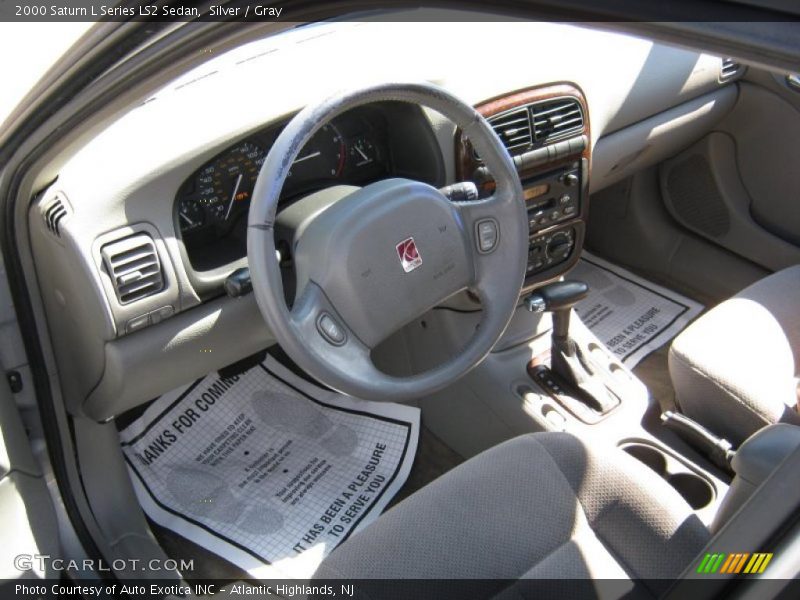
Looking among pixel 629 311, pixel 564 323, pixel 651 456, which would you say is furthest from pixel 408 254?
pixel 629 311

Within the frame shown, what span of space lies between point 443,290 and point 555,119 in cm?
54

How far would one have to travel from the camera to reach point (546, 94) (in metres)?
1.63

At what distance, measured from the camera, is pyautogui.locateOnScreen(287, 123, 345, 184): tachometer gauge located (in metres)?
1.48

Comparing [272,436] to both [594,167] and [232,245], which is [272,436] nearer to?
[232,245]

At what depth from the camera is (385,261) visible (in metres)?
1.24

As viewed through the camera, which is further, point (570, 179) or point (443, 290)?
point (570, 179)

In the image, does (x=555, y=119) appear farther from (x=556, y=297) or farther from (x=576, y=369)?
(x=576, y=369)

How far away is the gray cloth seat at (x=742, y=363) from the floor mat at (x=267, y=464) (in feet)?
2.25

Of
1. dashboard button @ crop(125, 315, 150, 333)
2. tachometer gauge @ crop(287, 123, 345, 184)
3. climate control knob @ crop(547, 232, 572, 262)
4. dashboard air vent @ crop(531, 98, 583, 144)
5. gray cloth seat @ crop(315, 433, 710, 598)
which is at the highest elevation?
tachometer gauge @ crop(287, 123, 345, 184)

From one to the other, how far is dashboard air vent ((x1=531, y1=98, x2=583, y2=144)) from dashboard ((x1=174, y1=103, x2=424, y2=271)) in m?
0.24

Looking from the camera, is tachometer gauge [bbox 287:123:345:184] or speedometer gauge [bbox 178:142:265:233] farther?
tachometer gauge [bbox 287:123:345:184]

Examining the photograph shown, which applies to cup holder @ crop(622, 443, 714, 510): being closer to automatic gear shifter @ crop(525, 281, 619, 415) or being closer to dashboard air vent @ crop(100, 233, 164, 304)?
automatic gear shifter @ crop(525, 281, 619, 415)

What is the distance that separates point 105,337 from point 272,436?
0.70 m

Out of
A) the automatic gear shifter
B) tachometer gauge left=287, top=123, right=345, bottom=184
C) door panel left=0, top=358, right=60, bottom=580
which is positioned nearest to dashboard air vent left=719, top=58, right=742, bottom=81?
the automatic gear shifter
